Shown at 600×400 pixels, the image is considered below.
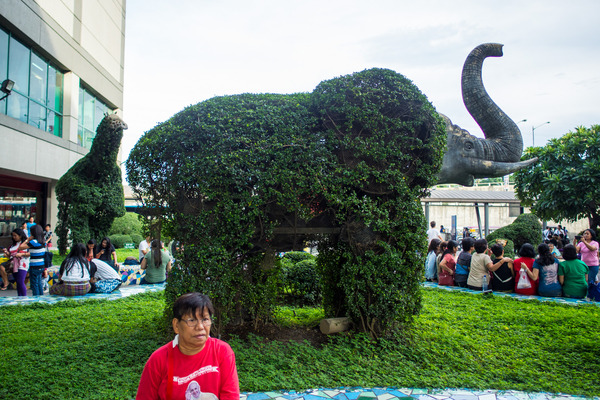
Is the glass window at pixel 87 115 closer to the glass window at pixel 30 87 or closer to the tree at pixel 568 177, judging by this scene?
the glass window at pixel 30 87

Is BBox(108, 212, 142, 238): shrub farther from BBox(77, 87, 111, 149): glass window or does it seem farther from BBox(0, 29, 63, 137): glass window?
BBox(0, 29, 63, 137): glass window

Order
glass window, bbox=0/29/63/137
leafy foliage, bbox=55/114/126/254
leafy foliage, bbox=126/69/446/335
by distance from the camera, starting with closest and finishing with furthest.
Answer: leafy foliage, bbox=126/69/446/335 < leafy foliage, bbox=55/114/126/254 < glass window, bbox=0/29/63/137

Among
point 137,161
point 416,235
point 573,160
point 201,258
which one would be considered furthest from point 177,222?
point 573,160

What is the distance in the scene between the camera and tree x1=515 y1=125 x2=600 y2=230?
1444cm

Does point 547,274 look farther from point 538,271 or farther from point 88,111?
point 88,111

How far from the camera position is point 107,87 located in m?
23.1

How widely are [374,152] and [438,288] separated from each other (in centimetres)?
671

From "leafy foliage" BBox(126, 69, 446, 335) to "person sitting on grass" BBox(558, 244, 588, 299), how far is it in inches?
215

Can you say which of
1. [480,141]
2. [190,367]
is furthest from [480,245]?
[190,367]

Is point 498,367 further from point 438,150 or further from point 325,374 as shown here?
point 438,150

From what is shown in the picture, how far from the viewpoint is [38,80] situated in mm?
16641

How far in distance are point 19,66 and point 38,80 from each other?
139cm

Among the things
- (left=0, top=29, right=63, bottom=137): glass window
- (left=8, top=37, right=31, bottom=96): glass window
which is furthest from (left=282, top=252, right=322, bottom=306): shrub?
(left=8, top=37, right=31, bottom=96): glass window

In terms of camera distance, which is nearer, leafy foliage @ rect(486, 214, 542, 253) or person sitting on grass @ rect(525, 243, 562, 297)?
person sitting on grass @ rect(525, 243, 562, 297)
